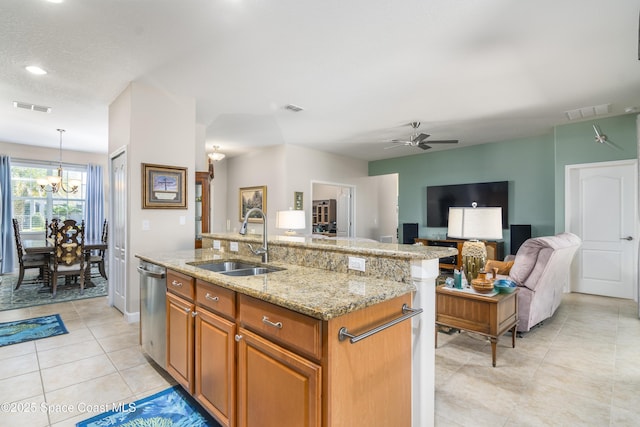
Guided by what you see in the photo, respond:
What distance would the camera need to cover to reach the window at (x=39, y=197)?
22.1 ft

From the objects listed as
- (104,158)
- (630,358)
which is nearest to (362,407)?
(630,358)

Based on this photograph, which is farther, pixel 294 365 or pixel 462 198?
pixel 462 198

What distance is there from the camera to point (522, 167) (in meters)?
6.04

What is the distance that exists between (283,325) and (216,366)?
686 mm

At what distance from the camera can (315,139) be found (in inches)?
242

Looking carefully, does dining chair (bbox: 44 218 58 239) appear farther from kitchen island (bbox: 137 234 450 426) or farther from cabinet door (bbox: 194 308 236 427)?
kitchen island (bbox: 137 234 450 426)

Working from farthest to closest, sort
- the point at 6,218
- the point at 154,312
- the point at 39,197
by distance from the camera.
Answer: the point at 39,197 → the point at 6,218 → the point at 154,312

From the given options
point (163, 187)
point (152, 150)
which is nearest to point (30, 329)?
point (163, 187)

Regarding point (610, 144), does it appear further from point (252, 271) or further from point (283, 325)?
point (283, 325)

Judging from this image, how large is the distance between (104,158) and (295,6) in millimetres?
7342

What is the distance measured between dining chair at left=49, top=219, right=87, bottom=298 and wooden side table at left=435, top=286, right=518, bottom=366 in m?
5.14

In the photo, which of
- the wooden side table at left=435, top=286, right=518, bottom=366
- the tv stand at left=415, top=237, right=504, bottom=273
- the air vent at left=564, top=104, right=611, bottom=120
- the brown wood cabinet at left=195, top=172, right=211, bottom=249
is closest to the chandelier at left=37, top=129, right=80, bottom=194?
the brown wood cabinet at left=195, top=172, right=211, bottom=249

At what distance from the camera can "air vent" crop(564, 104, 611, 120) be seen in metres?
4.27

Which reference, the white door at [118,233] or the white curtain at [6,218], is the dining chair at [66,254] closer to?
the white door at [118,233]
